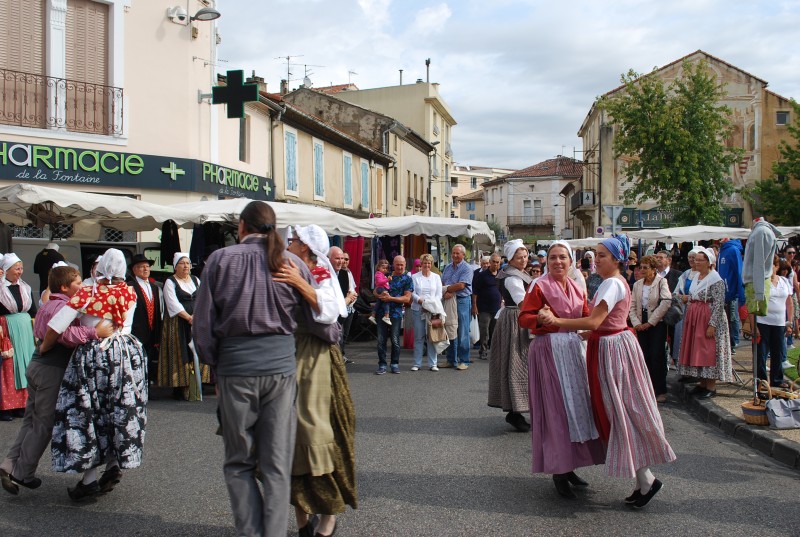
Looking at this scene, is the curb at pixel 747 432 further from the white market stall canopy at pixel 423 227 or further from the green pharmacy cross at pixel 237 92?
the green pharmacy cross at pixel 237 92

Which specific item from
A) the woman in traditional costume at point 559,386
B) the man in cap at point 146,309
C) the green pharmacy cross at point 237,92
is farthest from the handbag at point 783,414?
the green pharmacy cross at point 237,92

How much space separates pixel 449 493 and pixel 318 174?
2086 cm

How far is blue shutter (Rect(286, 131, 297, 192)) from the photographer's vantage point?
22.3 m

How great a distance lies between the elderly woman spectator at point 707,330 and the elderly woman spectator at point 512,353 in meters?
2.69

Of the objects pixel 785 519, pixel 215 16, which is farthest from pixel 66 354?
pixel 215 16

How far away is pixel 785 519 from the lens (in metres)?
4.66

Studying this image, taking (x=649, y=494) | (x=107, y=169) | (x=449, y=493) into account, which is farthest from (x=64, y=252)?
(x=649, y=494)

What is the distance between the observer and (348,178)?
94.2ft

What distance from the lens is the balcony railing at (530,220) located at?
8825cm

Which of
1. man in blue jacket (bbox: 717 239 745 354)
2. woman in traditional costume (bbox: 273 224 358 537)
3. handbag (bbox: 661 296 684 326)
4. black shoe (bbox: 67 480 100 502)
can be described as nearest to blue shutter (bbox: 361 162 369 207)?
man in blue jacket (bbox: 717 239 745 354)

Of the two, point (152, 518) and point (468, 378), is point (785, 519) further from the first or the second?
point (468, 378)

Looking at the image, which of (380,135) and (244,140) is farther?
(380,135)

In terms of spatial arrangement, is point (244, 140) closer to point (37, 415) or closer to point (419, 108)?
point (37, 415)

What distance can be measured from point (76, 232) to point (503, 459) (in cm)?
908
